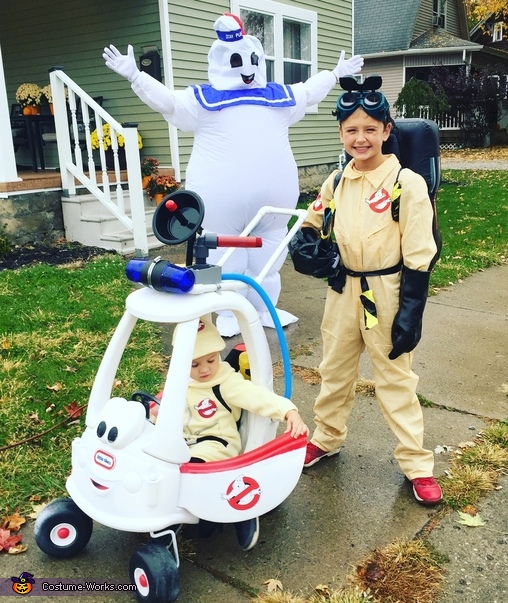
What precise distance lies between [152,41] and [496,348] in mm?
6789

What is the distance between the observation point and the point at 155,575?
208cm

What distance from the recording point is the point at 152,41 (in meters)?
8.97

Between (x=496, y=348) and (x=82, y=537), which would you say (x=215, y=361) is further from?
(x=496, y=348)

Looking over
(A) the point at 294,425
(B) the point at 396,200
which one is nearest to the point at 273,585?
(A) the point at 294,425

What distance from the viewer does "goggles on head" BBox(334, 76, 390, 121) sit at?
251cm

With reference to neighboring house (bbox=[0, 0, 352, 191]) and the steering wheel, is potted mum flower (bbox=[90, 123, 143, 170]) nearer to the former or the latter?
neighboring house (bbox=[0, 0, 352, 191])

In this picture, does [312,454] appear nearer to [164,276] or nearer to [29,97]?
[164,276]

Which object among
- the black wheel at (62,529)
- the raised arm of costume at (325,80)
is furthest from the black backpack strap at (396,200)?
the raised arm of costume at (325,80)

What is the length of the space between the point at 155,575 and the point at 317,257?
1.40m

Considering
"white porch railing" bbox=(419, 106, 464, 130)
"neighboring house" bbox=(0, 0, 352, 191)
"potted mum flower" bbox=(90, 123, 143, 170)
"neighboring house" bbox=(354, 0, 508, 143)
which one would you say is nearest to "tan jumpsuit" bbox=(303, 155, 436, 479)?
"potted mum flower" bbox=(90, 123, 143, 170)

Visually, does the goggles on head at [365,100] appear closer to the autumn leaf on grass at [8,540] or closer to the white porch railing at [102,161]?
the autumn leaf on grass at [8,540]

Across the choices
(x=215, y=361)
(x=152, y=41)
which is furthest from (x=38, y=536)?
(x=152, y=41)

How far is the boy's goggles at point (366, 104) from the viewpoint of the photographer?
8.22 feet

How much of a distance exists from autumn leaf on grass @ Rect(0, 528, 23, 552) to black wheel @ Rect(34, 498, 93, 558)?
22cm
